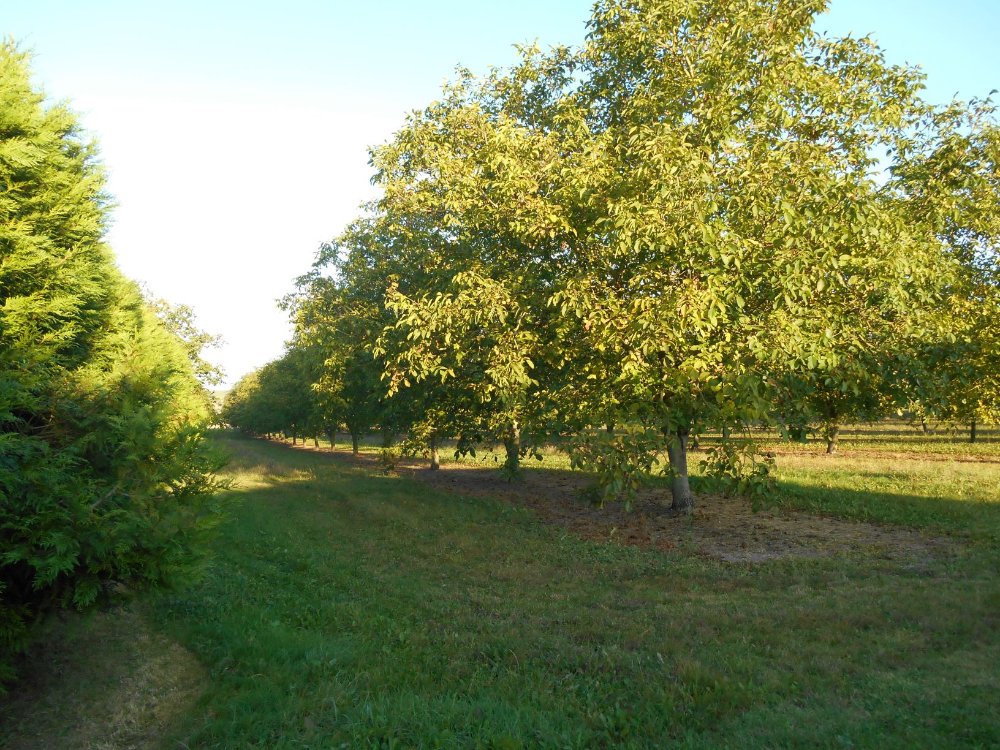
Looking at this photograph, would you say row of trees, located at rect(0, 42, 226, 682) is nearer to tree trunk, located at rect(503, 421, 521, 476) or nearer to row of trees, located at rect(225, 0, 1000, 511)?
row of trees, located at rect(225, 0, 1000, 511)

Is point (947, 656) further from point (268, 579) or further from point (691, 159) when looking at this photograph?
point (268, 579)

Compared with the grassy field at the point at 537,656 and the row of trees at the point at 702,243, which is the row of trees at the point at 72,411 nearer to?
the grassy field at the point at 537,656

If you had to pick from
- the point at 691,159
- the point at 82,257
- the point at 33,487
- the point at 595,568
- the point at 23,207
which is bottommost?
the point at 595,568

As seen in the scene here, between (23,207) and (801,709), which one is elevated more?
(23,207)

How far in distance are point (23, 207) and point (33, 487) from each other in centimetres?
237

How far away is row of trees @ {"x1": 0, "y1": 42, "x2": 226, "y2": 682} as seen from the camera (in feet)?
15.6

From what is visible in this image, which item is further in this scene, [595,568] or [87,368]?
[595,568]

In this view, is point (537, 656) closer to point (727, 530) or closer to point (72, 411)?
point (72, 411)

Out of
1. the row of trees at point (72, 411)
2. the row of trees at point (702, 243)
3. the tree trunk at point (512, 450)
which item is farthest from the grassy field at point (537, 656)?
the tree trunk at point (512, 450)

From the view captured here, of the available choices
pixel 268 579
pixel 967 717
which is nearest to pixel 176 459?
pixel 268 579

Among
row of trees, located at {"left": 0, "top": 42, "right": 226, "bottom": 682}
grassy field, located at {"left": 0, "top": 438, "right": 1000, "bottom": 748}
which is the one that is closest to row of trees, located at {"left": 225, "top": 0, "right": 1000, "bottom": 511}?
grassy field, located at {"left": 0, "top": 438, "right": 1000, "bottom": 748}

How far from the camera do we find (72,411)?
5359 mm

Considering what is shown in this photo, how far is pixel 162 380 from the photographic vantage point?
600 cm

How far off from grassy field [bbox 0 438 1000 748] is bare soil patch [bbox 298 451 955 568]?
662mm
